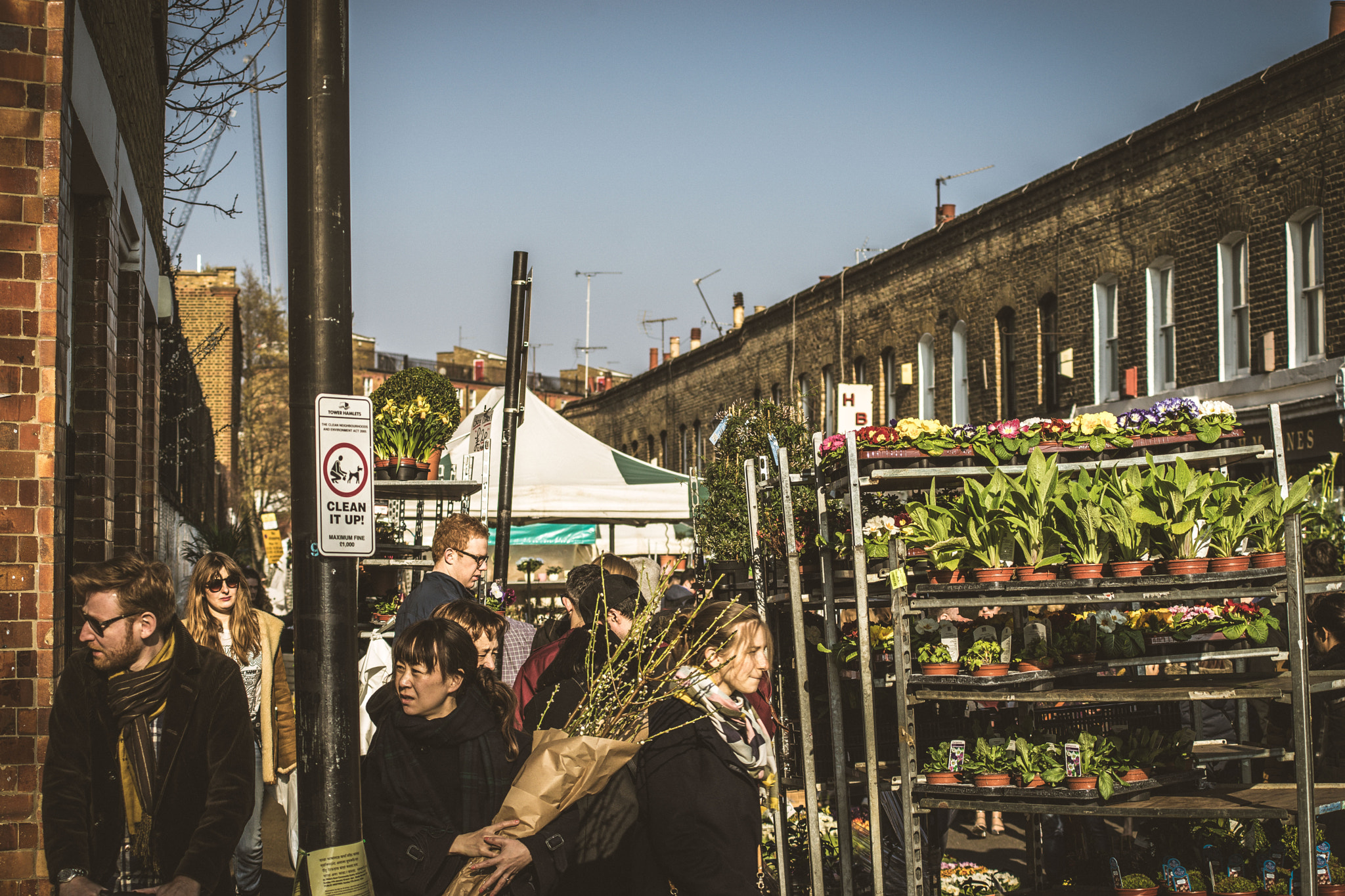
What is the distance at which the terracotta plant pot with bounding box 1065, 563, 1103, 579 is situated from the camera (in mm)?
5816

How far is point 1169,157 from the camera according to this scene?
17.5m

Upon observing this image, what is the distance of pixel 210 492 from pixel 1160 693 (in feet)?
73.1

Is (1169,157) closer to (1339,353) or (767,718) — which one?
(1339,353)

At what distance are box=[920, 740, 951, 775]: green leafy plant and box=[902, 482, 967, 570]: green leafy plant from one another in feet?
3.03

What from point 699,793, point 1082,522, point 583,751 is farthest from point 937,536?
point 583,751

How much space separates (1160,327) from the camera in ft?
59.4

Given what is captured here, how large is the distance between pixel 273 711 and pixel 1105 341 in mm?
16385

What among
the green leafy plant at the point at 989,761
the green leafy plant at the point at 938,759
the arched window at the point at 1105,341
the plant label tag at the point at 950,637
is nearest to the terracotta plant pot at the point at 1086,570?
the plant label tag at the point at 950,637

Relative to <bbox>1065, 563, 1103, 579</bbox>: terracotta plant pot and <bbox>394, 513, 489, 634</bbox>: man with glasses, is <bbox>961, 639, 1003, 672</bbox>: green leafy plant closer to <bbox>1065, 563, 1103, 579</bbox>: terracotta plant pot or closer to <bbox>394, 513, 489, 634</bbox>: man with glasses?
<bbox>1065, 563, 1103, 579</bbox>: terracotta plant pot

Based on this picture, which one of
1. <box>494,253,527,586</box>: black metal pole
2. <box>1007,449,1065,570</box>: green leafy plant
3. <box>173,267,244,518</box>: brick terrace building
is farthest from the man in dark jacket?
<box>173,267,244,518</box>: brick terrace building

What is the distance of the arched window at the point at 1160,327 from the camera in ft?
58.9

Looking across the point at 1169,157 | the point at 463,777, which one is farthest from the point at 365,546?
the point at 1169,157

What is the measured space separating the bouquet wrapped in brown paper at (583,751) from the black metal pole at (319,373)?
0.55 metres

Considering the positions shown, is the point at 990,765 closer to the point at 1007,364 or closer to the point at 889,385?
the point at 1007,364
